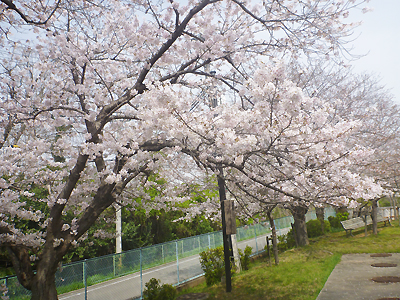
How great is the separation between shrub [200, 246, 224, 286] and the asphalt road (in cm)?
65

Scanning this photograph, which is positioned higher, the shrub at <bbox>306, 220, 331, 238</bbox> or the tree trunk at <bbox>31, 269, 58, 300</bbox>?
the tree trunk at <bbox>31, 269, 58, 300</bbox>

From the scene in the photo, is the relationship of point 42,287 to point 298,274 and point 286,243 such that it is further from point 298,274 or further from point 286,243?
point 286,243

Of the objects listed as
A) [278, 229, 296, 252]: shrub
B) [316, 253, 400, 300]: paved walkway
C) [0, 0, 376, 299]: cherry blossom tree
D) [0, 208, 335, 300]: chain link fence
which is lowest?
[316, 253, 400, 300]: paved walkway

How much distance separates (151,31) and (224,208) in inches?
185

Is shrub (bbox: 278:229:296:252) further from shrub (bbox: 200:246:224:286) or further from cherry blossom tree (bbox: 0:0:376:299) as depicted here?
cherry blossom tree (bbox: 0:0:376:299)

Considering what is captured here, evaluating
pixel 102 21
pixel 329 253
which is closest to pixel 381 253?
pixel 329 253

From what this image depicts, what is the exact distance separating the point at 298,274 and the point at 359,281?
5.53 ft

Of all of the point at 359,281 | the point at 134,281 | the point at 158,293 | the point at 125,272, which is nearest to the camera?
the point at 158,293

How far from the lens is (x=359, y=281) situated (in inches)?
294

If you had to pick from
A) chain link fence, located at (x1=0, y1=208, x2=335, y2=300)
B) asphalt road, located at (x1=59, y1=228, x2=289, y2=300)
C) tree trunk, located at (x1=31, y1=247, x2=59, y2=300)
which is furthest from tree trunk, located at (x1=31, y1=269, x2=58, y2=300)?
asphalt road, located at (x1=59, y1=228, x2=289, y2=300)

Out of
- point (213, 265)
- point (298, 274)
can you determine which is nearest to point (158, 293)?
point (213, 265)

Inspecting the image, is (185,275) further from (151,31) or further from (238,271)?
(151,31)

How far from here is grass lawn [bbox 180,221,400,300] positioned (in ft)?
23.5

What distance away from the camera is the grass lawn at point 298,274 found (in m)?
7.16
